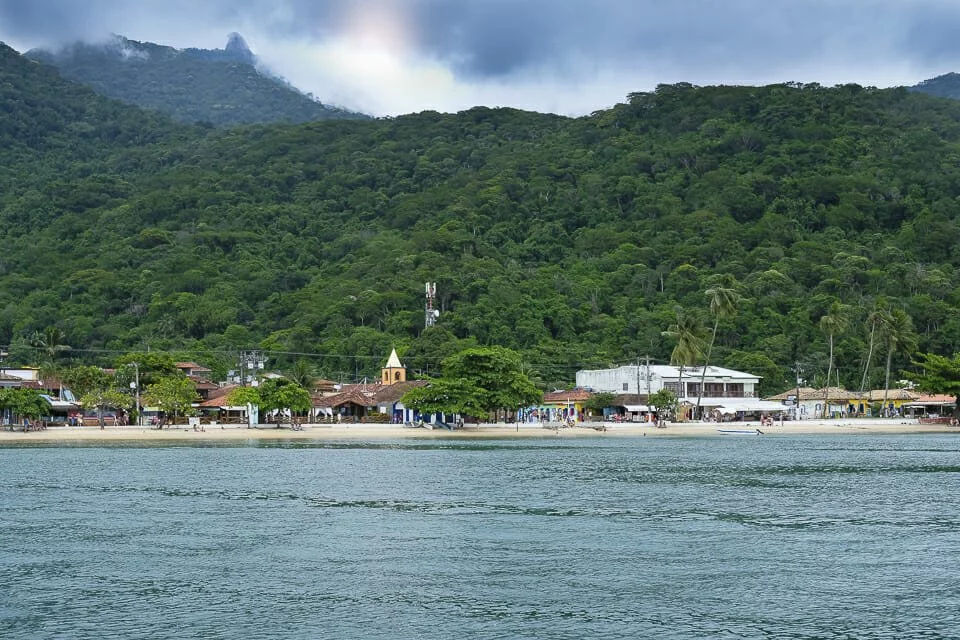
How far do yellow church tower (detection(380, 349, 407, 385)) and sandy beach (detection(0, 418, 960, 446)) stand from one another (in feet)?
59.4

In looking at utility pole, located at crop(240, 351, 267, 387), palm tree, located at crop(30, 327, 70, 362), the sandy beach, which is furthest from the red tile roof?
palm tree, located at crop(30, 327, 70, 362)

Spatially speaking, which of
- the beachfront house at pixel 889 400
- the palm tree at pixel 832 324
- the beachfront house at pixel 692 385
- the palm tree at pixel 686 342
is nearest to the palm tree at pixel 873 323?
the beachfront house at pixel 889 400

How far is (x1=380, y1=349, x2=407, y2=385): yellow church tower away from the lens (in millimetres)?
101688

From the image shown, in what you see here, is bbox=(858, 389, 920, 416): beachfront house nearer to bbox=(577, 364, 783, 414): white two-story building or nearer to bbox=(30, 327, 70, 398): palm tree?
bbox=(577, 364, 783, 414): white two-story building

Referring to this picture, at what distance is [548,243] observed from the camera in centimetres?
15175

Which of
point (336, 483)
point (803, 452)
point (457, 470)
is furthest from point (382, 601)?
point (803, 452)

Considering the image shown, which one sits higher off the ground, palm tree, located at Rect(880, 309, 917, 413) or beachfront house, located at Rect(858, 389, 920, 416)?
palm tree, located at Rect(880, 309, 917, 413)

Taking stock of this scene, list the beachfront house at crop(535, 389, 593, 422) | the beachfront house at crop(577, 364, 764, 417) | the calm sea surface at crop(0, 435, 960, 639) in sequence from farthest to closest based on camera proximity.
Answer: the beachfront house at crop(577, 364, 764, 417), the beachfront house at crop(535, 389, 593, 422), the calm sea surface at crop(0, 435, 960, 639)

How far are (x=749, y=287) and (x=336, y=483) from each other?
89783 millimetres

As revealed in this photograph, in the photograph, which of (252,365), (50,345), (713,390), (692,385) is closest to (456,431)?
(252,365)

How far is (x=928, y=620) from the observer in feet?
64.9

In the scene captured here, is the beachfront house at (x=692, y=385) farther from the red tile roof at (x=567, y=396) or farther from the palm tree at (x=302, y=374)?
the palm tree at (x=302, y=374)

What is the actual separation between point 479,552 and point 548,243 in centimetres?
12660

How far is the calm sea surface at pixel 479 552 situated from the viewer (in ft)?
65.7
